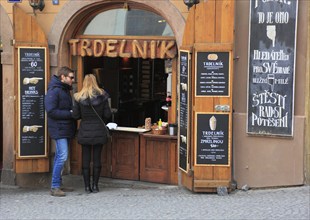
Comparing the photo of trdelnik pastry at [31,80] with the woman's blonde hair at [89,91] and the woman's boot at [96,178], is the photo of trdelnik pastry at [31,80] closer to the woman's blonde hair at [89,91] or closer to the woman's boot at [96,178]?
the woman's blonde hair at [89,91]

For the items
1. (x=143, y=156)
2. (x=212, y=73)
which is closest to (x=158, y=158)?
(x=143, y=156)

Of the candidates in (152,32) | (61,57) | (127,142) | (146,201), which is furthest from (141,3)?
(146,201)

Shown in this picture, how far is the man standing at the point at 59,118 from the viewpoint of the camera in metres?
8.65

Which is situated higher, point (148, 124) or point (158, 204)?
point (148, 124)

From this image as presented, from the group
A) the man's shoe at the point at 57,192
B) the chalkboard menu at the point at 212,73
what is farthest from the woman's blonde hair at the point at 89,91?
the chalkboard menu at the point at 212,73

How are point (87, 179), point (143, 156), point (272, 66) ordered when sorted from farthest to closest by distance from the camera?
point (143, 156), point (87, 179), point (272, 66)

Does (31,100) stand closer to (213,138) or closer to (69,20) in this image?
(69,20)

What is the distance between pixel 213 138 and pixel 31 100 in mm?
2821

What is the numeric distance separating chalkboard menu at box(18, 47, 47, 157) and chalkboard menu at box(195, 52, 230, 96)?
246 centimetres

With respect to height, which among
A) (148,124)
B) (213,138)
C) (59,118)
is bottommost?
(213,138)

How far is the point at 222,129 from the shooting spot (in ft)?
27.4

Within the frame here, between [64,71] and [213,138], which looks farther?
[64,71]

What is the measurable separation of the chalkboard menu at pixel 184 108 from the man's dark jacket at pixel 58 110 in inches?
62.3

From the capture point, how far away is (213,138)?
27.5 feet
